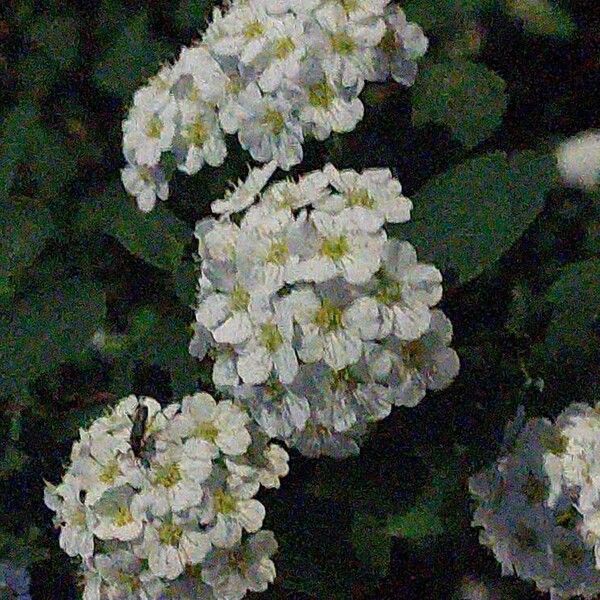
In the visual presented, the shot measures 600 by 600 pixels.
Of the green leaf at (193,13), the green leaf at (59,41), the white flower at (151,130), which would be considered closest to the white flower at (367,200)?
the white flower at (151,130)

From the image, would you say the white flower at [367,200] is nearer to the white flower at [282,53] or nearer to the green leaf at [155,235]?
the white flower at [282,53]

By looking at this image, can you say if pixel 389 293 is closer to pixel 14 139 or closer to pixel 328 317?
pixel 328 317

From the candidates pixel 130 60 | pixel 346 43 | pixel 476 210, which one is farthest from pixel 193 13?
pixel 476 210

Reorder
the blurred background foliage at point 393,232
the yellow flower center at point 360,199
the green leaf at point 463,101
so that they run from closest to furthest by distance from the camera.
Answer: the yellow flower center at point 360,199
the blurred background foliage at point 393,232
the green leaf at point 463,101

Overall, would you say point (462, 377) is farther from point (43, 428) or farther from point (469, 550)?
point (43, 428)

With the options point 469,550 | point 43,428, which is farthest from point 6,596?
point 469,550

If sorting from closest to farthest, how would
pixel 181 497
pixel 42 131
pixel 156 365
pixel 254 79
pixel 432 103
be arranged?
pixel 181 497, pixel 254 79, pixel 156 365, pixel 432 103, pixel 42 131
